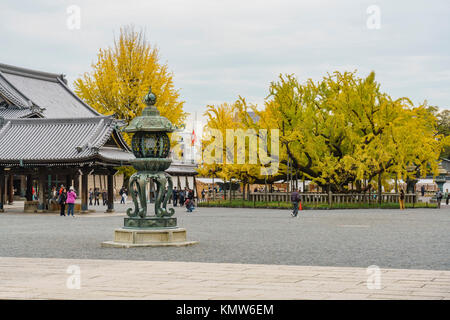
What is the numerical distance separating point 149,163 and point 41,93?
37973 mm

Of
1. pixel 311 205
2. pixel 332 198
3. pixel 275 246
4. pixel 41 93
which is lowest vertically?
pixel 275 246

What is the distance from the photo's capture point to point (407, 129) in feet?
140

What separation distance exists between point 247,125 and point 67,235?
28.4 m

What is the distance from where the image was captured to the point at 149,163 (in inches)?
669

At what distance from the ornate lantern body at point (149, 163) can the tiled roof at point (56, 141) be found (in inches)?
679

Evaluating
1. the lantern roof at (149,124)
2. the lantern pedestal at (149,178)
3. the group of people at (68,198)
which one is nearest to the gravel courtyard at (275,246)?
the lantern pedestal at (149,178)

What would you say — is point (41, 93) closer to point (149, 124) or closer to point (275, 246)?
point (149, 124)

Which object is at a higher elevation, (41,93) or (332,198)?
(41,93)

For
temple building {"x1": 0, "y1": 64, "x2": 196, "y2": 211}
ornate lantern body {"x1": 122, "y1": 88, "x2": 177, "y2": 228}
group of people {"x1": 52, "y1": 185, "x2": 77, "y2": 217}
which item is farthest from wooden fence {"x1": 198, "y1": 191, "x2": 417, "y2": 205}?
ornate lantern body {"x1": 122, "y1": 88, "x2": 177, "y2": 228}

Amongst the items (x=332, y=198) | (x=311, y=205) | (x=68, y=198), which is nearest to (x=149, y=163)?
(x=68, y=198)

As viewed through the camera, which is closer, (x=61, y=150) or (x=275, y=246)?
(x=275, y=246)

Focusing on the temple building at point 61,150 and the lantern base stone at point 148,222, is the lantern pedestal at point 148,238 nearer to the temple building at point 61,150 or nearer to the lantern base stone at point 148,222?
the lantern base stone at point 148,222

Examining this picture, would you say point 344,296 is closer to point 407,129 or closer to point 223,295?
point 223,295

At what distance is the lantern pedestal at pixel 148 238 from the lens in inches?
635
